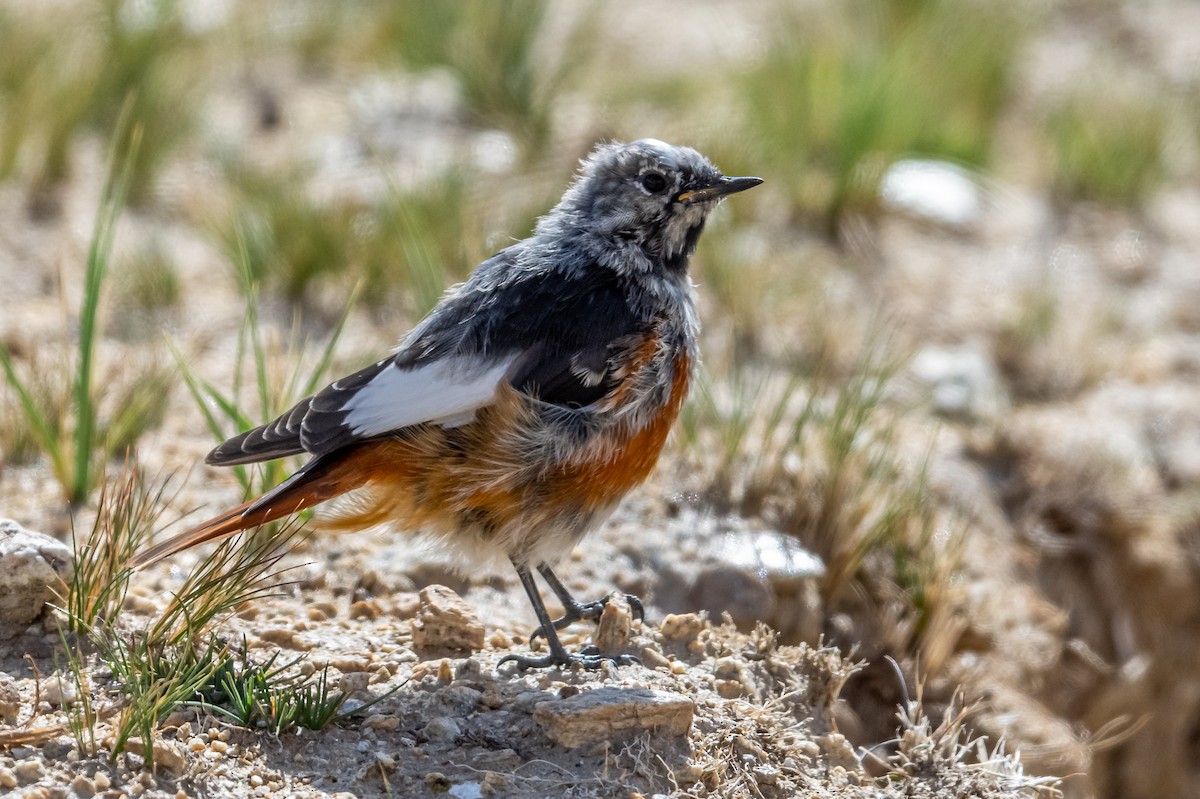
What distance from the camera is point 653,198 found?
430 cm

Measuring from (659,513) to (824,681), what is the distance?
1.01 m

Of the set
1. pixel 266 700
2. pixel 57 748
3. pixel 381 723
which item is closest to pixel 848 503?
pixel 381 723

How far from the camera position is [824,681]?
4125 mm

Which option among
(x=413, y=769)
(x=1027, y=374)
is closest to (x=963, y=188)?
(x=1027, y=374)

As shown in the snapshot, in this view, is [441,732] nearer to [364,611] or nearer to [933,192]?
[364,611]

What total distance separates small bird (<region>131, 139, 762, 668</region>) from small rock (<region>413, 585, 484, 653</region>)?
0.16m

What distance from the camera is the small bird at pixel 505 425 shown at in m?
3.69

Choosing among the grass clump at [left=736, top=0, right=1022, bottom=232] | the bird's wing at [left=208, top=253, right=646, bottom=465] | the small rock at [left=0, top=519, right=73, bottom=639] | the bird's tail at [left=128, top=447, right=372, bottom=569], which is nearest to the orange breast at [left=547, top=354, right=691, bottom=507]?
the bird's wing at [left=208, top=253, right=646, bottom=465]

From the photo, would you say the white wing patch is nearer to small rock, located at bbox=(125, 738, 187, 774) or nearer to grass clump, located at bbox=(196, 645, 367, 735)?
grass clump, located at bbox=(196, 645, 367, 735)

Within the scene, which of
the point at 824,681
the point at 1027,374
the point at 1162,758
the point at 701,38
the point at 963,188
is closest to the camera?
the point at 824,681

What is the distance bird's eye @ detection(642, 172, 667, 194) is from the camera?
4316 millimetres

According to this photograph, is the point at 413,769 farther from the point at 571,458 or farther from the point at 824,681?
the point at 824,681

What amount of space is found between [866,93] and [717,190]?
3434 millimetres

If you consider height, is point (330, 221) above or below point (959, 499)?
above
